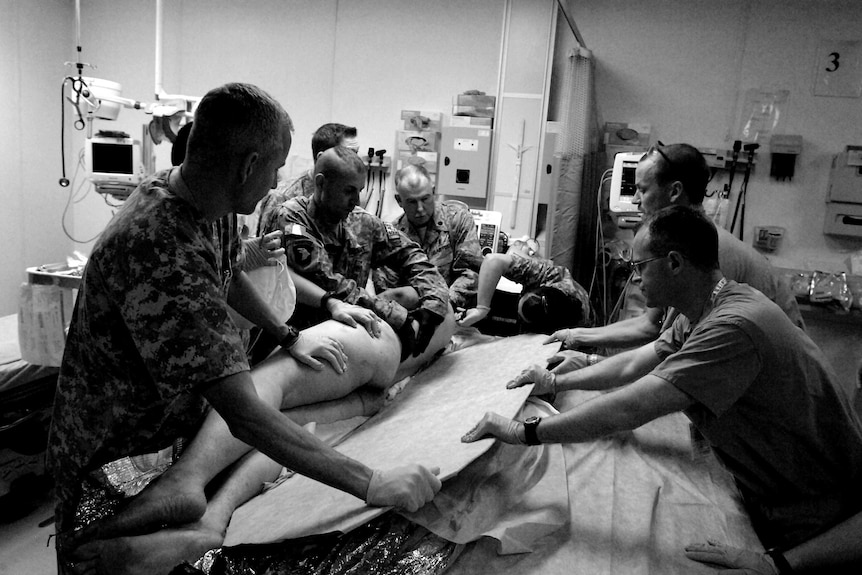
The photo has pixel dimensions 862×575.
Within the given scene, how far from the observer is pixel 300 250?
7.07 ft

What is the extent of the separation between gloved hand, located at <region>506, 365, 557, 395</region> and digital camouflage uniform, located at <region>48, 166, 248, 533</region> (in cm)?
108

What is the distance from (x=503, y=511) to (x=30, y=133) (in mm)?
5485

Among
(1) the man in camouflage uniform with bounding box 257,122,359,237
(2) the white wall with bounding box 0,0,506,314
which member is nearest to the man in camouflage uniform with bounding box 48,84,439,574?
(1) the man in camouflage uniform with bounding box 257,122,359,237

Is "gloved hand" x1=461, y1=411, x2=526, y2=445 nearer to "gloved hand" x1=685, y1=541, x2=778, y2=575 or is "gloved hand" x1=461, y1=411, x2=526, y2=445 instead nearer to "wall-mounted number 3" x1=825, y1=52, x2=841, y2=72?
"gloved hand" x1=685, y1=541, x2=778, y2=575

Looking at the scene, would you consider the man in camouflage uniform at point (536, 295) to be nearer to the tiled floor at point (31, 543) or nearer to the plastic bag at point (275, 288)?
the plastic bag at point (275, 288)

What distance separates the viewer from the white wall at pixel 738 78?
433 centimetres

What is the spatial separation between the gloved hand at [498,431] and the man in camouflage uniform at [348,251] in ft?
2.20

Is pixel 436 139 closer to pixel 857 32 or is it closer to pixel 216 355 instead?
pixel 857 32

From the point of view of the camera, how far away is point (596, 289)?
15.0ft

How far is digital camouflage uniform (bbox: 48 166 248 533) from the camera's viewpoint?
3.34 feet

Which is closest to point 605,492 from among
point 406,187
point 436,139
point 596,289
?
point 406,187

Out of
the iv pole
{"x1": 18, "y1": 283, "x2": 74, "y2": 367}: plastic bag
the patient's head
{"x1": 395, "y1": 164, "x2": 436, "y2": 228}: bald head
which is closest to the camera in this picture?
{"x1": 18, "y1": 283, "x2": 74, "y2": 367}: plastic bag

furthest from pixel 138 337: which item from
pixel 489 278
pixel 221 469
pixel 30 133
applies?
pixel 30 133

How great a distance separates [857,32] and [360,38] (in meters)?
3.61
